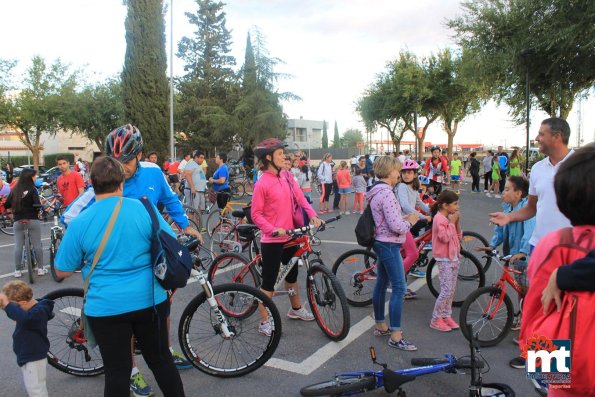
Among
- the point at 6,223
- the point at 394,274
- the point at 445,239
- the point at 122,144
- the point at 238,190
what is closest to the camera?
the point at 122,144

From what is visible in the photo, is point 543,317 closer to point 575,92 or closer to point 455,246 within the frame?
point 455,246

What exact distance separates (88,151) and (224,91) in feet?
85.9

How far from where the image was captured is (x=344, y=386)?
3.19 m

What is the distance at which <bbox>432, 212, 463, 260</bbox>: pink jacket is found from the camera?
462 cm

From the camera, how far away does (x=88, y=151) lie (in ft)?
188

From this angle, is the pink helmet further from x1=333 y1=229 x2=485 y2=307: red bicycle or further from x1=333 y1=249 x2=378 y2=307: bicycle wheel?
x1=333 y1=249 x2=378 y2=307: bicycle wheel

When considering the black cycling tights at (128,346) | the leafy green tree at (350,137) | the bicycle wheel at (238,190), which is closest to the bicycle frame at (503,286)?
the black cycling tights at (128,346)

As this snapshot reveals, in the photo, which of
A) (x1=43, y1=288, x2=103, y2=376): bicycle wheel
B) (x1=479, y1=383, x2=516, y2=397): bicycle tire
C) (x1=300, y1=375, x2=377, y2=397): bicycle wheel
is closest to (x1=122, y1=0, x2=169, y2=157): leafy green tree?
(x1=43, y1=288, x2=103, y2=376): bicycle wheel

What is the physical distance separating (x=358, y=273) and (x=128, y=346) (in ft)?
11.0

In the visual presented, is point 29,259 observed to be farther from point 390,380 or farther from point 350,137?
point 350,137

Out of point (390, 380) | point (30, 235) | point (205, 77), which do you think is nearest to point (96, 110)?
point (205, 77)

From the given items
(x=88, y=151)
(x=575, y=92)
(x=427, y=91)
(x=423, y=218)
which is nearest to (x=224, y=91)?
(x=427, y=91)

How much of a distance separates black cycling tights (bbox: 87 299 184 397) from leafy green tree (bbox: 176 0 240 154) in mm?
33166

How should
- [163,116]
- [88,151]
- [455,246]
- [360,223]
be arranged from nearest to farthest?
[360,223] < [455,246] < [163,116] < [88,151]
